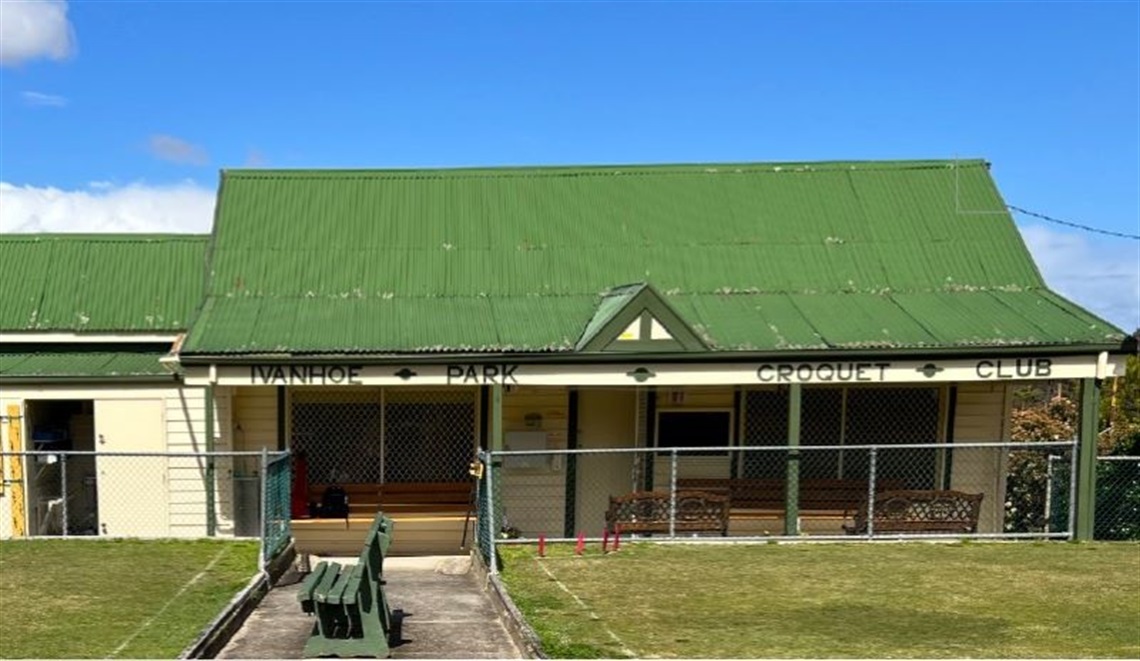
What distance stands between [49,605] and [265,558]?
7.55 feet

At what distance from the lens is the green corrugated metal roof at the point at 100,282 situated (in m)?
15.1

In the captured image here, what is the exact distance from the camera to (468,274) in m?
14.8

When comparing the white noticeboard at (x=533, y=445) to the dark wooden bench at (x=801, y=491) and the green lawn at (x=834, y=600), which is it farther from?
the green lawn at (x=834, y=600)

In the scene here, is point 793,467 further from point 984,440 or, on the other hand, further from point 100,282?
point 100,282

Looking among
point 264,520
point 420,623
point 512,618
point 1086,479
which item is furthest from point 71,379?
point 1086,479

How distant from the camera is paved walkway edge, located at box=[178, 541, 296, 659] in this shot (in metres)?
7.41

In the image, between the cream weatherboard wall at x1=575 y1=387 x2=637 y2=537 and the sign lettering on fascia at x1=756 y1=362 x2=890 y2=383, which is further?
the cream weatherboard wall at x1=575 y1=387 x2=637 y2=537

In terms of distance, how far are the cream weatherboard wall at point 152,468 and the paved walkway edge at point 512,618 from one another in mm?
5254

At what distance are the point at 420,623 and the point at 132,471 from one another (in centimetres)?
718

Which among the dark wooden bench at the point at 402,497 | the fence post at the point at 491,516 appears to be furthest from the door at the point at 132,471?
the fence post at the point at 491,516

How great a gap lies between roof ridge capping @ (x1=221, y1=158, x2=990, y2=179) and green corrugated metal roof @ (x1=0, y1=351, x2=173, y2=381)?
3743 mm

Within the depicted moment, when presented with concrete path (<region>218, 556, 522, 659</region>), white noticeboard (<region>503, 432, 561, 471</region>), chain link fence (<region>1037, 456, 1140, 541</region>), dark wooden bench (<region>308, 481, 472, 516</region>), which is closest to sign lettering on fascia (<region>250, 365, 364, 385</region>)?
dark wooden bench (<region>308, 481, 472, 516</region>)

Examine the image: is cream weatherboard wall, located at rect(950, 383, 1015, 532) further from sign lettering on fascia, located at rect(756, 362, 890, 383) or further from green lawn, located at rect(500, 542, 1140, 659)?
→ sign lettering on fascia, located at rect(756, 362, 890, 383)

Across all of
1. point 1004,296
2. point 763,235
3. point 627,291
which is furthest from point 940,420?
point 627,291
